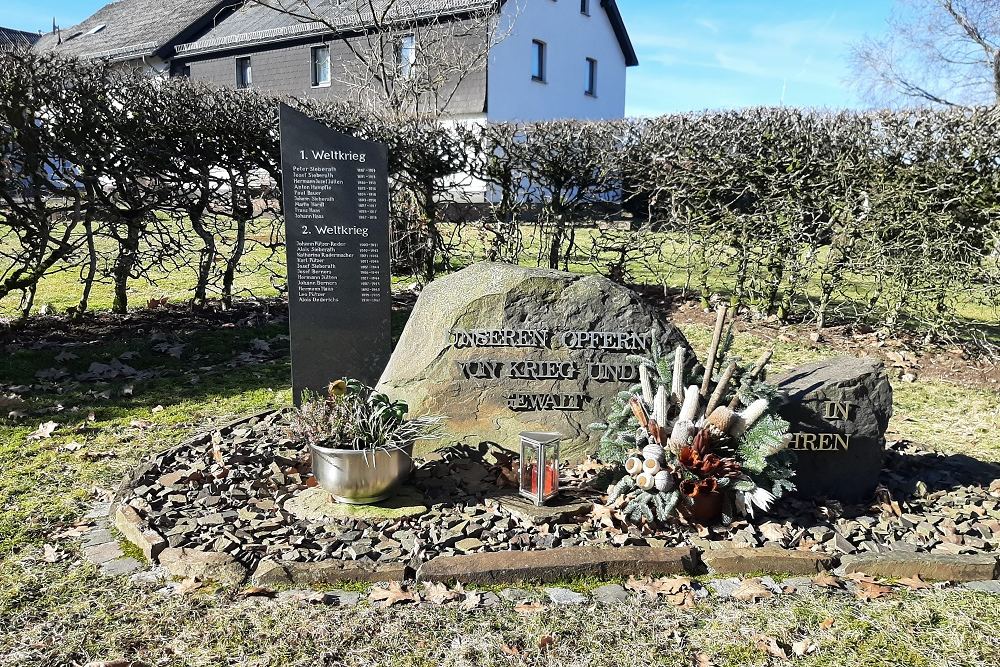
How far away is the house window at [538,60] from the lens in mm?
24828

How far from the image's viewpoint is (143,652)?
119 inches

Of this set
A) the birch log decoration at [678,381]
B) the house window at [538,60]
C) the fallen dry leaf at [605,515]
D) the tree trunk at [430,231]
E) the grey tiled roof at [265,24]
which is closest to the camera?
the fallen dry leaf at [605,515]

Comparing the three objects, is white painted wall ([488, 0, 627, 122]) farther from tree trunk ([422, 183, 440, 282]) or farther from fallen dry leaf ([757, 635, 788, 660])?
fallen dry leaf ([757, 635, 788, 660])

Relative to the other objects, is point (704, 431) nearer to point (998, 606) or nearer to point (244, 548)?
point (998, 606)

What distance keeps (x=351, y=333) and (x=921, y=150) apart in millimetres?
5885

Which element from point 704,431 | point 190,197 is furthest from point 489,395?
point 190,197

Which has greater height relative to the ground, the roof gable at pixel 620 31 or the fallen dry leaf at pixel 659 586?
the roof gable at pixel 620 31

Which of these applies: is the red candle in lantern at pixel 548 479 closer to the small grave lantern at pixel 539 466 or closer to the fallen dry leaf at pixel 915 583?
the small grave lantern at pixel 539 466

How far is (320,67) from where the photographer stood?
25766 mm

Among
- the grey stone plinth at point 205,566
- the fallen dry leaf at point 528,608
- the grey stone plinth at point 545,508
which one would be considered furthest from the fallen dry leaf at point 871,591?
the grey stone plinth at point 205,566

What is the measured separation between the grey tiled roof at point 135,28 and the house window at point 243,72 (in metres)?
2.75

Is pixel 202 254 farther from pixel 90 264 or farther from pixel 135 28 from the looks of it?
pixel 135 28

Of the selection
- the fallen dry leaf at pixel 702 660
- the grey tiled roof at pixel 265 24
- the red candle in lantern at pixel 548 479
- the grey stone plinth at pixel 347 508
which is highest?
the grey tiled roof at pixel 265 24

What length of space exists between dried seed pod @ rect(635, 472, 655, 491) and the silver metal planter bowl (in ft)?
4.03
